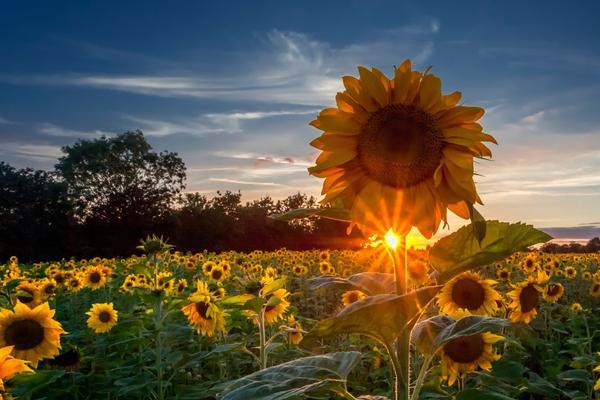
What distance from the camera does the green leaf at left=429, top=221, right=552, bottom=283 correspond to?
1693 millimetres

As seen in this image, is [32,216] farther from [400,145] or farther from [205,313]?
[400,145]

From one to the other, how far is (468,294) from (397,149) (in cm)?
383

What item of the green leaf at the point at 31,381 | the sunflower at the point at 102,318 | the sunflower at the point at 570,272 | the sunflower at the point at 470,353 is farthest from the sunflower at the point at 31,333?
the sunflower at the point at 570,272

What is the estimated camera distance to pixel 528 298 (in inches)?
263

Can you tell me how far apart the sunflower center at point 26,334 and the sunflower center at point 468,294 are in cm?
335

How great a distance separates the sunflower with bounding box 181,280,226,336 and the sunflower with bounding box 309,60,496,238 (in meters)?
3.74

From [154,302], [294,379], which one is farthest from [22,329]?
[294,379]

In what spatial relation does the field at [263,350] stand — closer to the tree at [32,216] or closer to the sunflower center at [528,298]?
the sunflower center at [528,298]

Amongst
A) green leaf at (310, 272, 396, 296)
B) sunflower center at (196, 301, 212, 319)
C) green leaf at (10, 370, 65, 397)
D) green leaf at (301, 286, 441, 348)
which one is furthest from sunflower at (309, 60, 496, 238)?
sunflower center at (196, 301, 212, 319)

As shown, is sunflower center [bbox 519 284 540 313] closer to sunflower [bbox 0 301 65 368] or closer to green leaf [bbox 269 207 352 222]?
sunflower [bbox 0 301 65 368]

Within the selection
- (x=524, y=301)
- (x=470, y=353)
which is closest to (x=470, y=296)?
(x=470, y=353)

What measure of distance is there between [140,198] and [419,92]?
4509cm

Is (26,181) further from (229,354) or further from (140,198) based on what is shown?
(229,354)

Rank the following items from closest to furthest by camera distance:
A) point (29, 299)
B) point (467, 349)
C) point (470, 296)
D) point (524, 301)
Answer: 1. point (467, 349)
2. point (470, 296)
3. point (29, 299)
4. point (524, 301)
